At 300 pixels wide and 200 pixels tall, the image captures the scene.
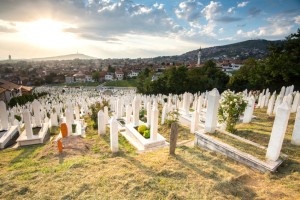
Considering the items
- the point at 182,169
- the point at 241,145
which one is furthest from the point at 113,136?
the point at 241,145

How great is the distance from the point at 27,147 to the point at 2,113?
146 inches

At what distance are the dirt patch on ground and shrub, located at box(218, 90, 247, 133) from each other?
19.6 ft

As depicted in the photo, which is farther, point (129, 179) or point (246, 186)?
point (129, 179)

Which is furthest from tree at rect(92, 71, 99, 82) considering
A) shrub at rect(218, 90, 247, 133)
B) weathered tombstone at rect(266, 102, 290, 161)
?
weathered tombstone at rect(266, 102, 290, 161)

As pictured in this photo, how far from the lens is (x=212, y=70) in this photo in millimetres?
34875

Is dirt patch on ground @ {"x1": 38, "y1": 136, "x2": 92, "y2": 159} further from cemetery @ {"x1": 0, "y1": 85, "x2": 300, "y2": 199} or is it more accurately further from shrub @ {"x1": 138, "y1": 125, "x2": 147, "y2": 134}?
shrub @ {"x1": 138, "y1": 125, "x2": 147, "y2": 134}

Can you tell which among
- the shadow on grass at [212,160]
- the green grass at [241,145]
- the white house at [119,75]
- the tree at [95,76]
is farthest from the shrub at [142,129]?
the white house at [119,75]

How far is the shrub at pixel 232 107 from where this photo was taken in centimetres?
699

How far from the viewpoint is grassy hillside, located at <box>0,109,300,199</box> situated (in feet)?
13.1

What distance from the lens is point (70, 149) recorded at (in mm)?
7324

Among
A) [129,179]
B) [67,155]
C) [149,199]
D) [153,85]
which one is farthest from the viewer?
[153,85]

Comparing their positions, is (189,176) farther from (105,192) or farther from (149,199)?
(105,192)

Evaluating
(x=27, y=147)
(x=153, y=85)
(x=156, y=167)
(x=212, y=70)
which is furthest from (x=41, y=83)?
(x=156, y=167)

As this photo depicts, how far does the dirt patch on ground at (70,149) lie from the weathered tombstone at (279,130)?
21.2ft
